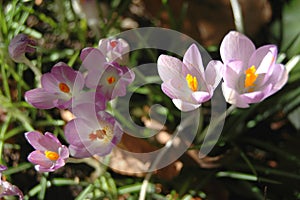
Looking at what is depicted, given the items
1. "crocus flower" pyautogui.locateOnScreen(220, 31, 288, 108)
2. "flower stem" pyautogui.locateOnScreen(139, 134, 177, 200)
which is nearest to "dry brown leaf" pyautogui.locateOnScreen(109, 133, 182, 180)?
"flower stem" pyautogui.locateOnScreen(139, 134, 177, 200)

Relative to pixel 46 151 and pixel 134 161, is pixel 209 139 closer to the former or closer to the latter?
pixel 134 161

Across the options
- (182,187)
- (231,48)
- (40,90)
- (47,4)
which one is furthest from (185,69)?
(47,4)

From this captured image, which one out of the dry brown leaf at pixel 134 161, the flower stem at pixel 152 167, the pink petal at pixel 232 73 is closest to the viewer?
the pink petal at pixel 232 73

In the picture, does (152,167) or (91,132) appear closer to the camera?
(91,132)

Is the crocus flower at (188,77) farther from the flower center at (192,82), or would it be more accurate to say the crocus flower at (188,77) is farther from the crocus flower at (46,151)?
the crocus flower at (46,151)

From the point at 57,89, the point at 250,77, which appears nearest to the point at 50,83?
the point at 57,89

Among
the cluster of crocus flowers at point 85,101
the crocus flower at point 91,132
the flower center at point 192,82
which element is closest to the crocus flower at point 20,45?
the cluster of crocus flowers at point 85,101

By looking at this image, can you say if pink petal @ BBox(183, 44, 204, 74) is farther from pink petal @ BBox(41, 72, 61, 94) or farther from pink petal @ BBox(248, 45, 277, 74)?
pink petal @ BBox(41, 72, 61, 94)
